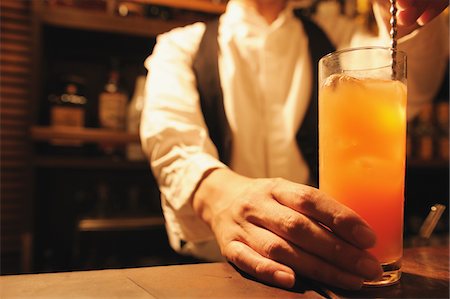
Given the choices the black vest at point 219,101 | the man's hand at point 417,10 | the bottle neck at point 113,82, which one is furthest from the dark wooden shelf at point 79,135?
the man's hand at point 417,10

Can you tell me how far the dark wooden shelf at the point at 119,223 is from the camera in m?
1.77

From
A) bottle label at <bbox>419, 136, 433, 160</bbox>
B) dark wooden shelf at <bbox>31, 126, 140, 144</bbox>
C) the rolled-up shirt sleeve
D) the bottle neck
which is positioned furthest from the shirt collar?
bottle label at <bbox>419, 136, 433, 160</bbox>

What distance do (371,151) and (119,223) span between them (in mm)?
1477

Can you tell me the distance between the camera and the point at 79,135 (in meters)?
1.71

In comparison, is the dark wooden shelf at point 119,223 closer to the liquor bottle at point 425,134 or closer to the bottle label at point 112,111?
the bottle label at point 112,111

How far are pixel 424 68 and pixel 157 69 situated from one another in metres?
0.79

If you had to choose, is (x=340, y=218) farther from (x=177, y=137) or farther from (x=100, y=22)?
(x=100, y=22)

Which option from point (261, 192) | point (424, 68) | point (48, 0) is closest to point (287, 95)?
point (424, 68)

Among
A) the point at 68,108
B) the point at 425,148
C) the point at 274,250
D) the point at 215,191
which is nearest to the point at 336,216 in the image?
the point at 274,250

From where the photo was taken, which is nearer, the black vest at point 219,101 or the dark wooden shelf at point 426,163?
the black vest at point 219,101

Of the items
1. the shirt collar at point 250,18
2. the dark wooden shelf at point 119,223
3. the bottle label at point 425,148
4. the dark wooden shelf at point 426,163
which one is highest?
the shirt collar at point 250,18

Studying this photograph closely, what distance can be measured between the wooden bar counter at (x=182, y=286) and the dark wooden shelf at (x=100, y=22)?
1.56m

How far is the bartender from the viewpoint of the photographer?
0.53m

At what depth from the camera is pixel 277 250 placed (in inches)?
22.1
